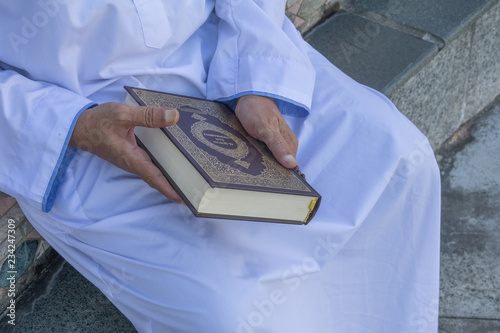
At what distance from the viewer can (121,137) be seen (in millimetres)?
1206

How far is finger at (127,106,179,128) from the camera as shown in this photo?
111cm

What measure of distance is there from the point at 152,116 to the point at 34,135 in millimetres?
269

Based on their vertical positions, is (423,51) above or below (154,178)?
below

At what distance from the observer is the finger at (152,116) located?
3.66 feet

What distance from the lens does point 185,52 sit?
151 cm

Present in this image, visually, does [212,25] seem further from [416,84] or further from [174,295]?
[416,84]

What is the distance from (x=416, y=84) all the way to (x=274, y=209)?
1279mm

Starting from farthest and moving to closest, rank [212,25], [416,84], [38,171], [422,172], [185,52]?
1. [416,84]
2. [212,25]
3. [185,52]
4. [422,172]
5. [38,171]

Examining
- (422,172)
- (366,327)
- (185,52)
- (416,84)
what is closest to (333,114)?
(422,172)

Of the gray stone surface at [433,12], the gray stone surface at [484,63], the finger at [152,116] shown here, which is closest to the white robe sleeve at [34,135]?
the finger at [152,116]

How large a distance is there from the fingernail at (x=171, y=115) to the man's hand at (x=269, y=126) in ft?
0.80

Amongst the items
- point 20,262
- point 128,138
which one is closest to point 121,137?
point 128,138

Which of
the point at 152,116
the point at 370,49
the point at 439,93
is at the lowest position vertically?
the point at 439,93

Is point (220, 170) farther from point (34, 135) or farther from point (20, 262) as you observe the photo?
point (20, 262)
